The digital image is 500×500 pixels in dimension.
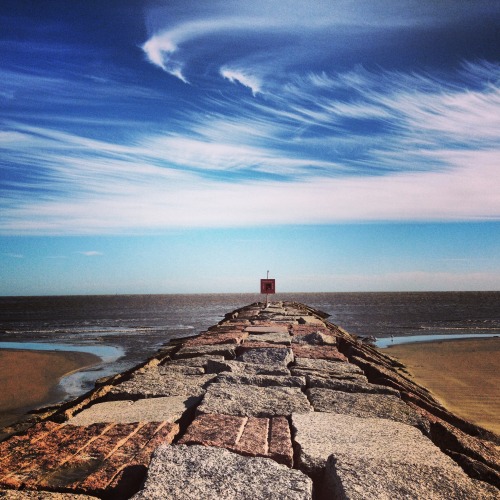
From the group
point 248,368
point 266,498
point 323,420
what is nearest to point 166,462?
point 266,498

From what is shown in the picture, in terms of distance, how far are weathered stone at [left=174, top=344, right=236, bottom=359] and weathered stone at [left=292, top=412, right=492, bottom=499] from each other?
220 centimetres

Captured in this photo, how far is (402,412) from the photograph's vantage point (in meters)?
2.83

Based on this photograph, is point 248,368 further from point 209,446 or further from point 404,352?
point 404,352

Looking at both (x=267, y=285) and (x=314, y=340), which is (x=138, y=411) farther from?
(x=267, y=285)

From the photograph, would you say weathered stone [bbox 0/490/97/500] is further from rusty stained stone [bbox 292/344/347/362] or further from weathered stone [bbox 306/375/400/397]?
rusty stained stone [bbox 292/344/347/362]

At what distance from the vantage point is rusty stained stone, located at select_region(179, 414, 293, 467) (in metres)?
2.01

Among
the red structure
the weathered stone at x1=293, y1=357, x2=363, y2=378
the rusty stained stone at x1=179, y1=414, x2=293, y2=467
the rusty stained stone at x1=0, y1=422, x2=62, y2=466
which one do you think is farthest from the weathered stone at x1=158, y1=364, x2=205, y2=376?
the red structure

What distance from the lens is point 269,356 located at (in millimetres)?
4254

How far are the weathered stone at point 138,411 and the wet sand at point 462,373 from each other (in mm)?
4560

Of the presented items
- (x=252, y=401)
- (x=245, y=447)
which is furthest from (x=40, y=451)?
(x=252, y=401)

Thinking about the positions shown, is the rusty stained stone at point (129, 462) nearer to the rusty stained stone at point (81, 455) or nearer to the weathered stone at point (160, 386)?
the rusty stained stone at point (81, 455)

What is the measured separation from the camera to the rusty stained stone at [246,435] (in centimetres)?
201

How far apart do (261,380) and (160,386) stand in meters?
0.80

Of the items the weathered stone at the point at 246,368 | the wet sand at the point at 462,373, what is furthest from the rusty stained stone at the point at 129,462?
the wet sand at the point at 462,373
